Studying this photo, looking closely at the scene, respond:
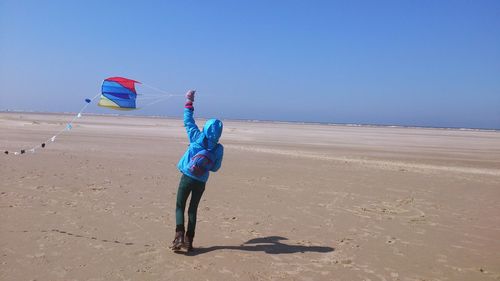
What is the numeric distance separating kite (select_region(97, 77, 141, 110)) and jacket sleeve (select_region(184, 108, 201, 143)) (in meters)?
1.52

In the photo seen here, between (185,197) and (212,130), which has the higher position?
(212,130)

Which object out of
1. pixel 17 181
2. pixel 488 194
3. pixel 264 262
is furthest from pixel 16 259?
pixel 488 194

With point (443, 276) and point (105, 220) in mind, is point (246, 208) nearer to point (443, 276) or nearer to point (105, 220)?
point (105, 220)

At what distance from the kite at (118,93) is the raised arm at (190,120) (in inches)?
57.6

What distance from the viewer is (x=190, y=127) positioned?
5977mm

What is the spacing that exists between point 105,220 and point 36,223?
3.41 feet

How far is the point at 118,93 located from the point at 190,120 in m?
1.88

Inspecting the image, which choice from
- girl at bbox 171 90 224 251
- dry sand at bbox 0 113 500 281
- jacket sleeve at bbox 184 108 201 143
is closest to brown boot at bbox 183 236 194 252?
girl at bbox 171 90 224 251

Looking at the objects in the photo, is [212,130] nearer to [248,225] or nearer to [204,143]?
[204,143]

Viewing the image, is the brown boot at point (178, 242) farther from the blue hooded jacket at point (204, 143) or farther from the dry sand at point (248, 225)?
the blue hooded jacket at point (204, 143)

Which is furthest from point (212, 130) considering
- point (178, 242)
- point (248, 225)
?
point (248, 225)

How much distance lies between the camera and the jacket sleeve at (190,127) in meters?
5.90

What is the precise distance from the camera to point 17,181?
32.3ft

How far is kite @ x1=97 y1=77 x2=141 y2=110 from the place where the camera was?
7.09 meters
